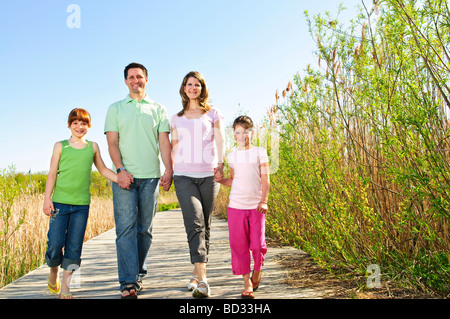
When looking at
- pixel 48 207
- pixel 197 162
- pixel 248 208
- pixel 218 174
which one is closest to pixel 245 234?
pixel 248 208

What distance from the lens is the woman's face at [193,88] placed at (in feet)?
10.3

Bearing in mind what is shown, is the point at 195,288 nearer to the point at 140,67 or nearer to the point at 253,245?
the point at 253,245

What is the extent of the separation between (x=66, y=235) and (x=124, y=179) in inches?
26.4

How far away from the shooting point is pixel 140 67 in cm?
317

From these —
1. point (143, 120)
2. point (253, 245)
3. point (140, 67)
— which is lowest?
point (253, 245)

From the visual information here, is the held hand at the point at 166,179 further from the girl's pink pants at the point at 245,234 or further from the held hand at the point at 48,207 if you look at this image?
the held hand at the point at 48,207

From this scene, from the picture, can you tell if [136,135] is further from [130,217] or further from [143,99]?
[130,217]

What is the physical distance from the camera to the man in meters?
2.92

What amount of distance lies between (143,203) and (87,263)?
1.90 meters

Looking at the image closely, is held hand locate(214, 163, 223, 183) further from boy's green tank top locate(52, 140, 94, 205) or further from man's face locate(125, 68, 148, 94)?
boy's green tank top locate(52, 140, 94, 205)

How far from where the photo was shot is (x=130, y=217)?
2926mm

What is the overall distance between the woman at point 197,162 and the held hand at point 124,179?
37 cm
